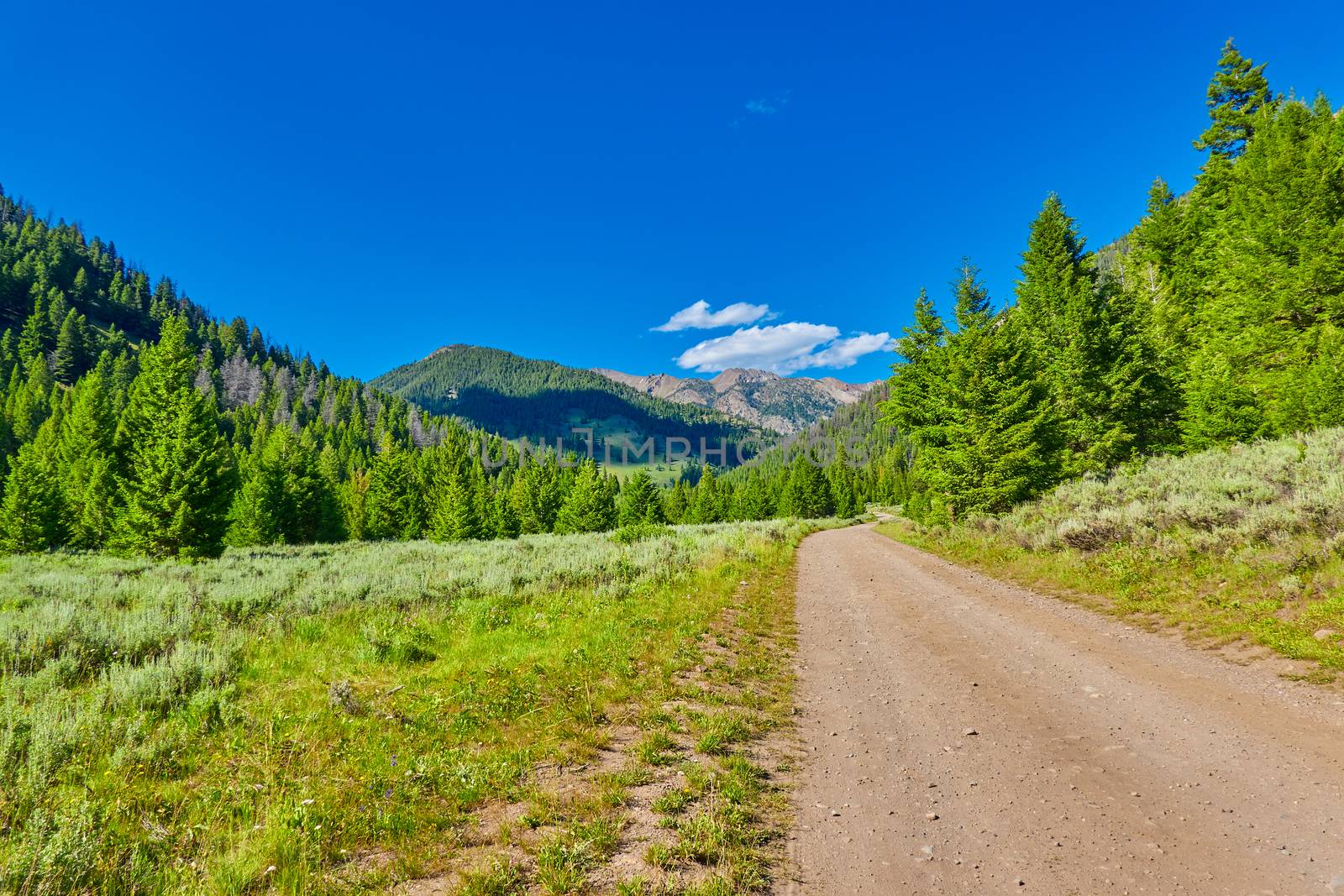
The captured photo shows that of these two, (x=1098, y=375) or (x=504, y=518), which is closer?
(x=1098, y=375)

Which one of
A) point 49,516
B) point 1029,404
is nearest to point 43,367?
point 49,516

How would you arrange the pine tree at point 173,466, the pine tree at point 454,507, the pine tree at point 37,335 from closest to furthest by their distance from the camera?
the pine tree at point 173,466
the pine tree at point 454,507
the pine tree at point 37,335

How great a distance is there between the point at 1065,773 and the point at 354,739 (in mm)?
7567

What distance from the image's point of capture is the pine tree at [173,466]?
25.2 metres

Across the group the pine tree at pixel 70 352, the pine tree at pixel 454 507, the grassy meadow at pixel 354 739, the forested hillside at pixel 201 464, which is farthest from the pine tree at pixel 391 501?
the pine tree at pixel 70 352

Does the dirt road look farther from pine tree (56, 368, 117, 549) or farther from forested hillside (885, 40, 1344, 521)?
pine tree (56, 368, 117, 549)

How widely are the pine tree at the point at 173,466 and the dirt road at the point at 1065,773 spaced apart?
3226cm

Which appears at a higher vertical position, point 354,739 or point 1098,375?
point 1098,375

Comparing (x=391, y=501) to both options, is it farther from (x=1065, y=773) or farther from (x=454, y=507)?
(x=1065, y=773)

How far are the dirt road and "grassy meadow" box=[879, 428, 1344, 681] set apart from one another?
1.23m

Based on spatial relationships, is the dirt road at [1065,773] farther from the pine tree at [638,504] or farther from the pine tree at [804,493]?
the pine tree at [804,493]

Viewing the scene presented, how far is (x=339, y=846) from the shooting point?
3.87m

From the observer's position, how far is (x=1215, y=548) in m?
10.2

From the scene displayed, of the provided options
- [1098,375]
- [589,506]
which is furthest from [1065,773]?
[589,506]
